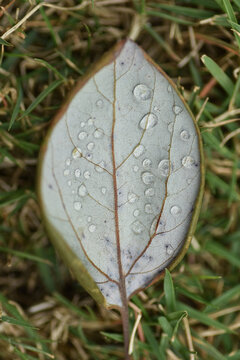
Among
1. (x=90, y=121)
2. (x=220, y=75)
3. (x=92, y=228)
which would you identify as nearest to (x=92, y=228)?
(x=92, y=228)

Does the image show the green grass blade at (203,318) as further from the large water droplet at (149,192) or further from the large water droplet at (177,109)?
the large water droplet at (177,109)

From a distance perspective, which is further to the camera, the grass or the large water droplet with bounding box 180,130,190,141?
the grass

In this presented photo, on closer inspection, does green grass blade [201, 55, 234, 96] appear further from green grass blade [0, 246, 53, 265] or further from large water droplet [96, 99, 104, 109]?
green grass blade [0, 246, 53, 265]

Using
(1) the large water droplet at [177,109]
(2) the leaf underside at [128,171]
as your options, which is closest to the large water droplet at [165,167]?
(2) the leaf underside at [128,171]

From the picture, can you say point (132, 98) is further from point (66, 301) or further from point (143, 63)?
point (66, 301)

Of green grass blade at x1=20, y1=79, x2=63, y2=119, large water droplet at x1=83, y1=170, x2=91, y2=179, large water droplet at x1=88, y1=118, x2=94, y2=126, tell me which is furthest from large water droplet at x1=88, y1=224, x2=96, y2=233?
green grass blade at x1=20, y1=79, x2=63, y2=119

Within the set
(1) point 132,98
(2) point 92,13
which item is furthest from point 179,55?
(1) point 132,98

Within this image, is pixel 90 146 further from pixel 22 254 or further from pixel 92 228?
pixel 22 254
